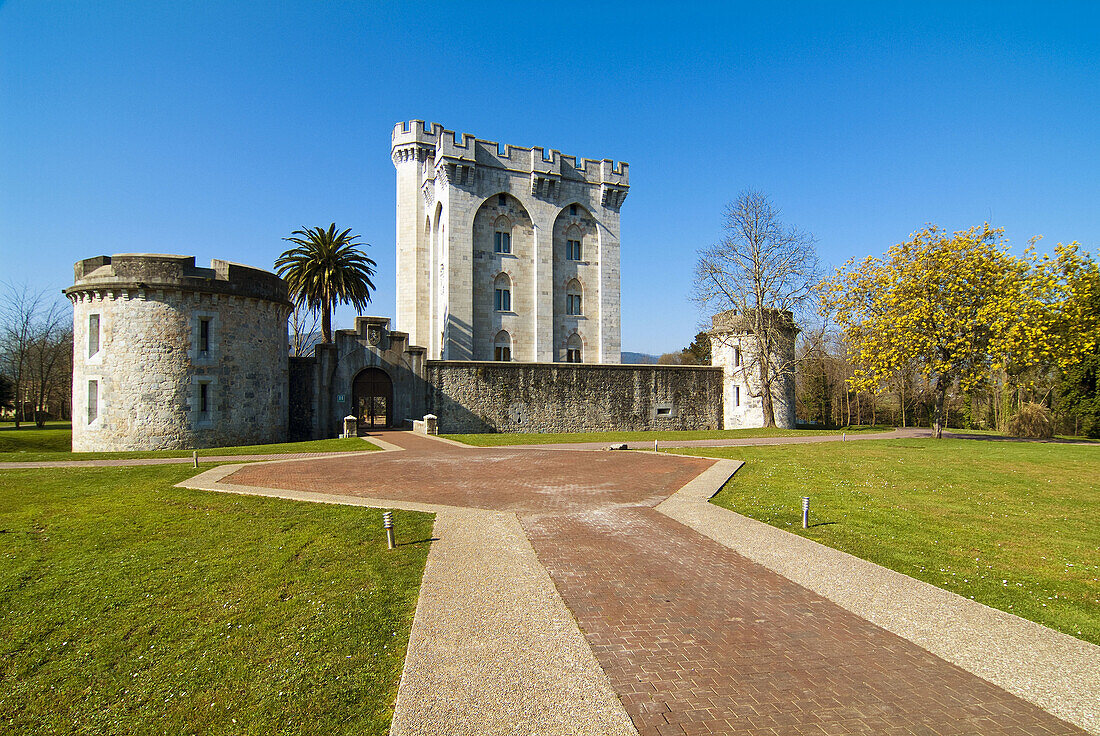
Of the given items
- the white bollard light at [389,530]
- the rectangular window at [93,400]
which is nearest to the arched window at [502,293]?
the rectangular window at [93,400]

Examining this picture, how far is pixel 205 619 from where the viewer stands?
620 centimetres

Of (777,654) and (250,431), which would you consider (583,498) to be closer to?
(777,654)

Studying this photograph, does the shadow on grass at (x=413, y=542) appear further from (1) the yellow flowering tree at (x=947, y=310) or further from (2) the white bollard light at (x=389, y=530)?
(1) the yellow flowering tree at (x=947, y=310)

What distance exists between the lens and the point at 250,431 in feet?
85.8

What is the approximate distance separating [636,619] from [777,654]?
1435 millimetres

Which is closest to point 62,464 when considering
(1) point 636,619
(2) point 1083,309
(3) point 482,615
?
(3) point 482,615

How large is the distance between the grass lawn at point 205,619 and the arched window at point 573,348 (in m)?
35.1

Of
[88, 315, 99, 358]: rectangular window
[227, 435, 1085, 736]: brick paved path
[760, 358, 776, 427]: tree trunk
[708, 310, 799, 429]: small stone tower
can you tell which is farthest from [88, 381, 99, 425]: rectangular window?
[760, 358, 776, 427]: tree trunk

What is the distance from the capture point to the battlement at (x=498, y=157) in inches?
1594

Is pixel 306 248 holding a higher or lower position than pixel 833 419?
higher

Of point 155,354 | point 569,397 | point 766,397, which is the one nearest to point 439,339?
point 569,397

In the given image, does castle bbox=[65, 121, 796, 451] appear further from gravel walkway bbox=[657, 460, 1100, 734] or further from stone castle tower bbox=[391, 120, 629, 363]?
gravel walkway bbox=[657, 460, 1100, 734]

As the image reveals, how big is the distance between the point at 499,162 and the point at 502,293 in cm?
1055

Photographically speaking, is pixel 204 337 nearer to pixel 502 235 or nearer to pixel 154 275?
pixel 154 275
